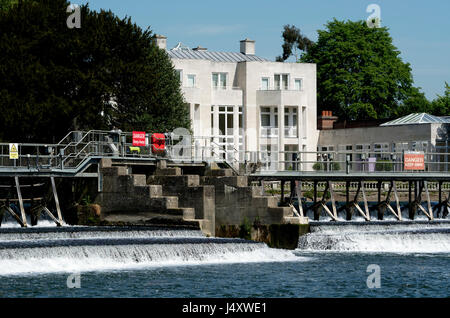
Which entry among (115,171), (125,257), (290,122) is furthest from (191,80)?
(125,257)

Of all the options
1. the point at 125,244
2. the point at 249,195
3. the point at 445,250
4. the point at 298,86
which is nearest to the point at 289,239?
the point at 249,195

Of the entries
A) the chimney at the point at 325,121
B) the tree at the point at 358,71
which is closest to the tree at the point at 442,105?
the tree at the point at 358,71

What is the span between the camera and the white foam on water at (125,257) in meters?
38.1

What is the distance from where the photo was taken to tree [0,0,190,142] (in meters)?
59.1

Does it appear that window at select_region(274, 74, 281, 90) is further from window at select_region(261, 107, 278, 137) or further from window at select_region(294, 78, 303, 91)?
window at select_region(261, 107, 278, 137)

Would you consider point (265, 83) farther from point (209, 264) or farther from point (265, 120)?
point (209, 264)

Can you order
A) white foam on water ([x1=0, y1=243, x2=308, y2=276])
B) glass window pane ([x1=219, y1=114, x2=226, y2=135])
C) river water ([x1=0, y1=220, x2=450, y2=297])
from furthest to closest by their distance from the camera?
glass window pane ([x1=219, y1=114, x2=226, y2=135]), white foam on water ([x1=0, y1=243, x2=308, y2=276]), river water ([x1=0, y1=220, x2=450, y2=297])

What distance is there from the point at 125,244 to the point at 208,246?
11.1ft

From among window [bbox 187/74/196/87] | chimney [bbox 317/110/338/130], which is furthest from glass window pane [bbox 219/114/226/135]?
chimney [bbox 317/110/338/130]

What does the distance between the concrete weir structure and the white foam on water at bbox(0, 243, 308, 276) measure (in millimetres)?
4804

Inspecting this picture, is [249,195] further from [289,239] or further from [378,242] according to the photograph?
[378,242]

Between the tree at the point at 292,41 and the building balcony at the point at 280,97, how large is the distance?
143ft

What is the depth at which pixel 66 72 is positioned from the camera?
6012cm

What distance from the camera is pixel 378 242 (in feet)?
161
